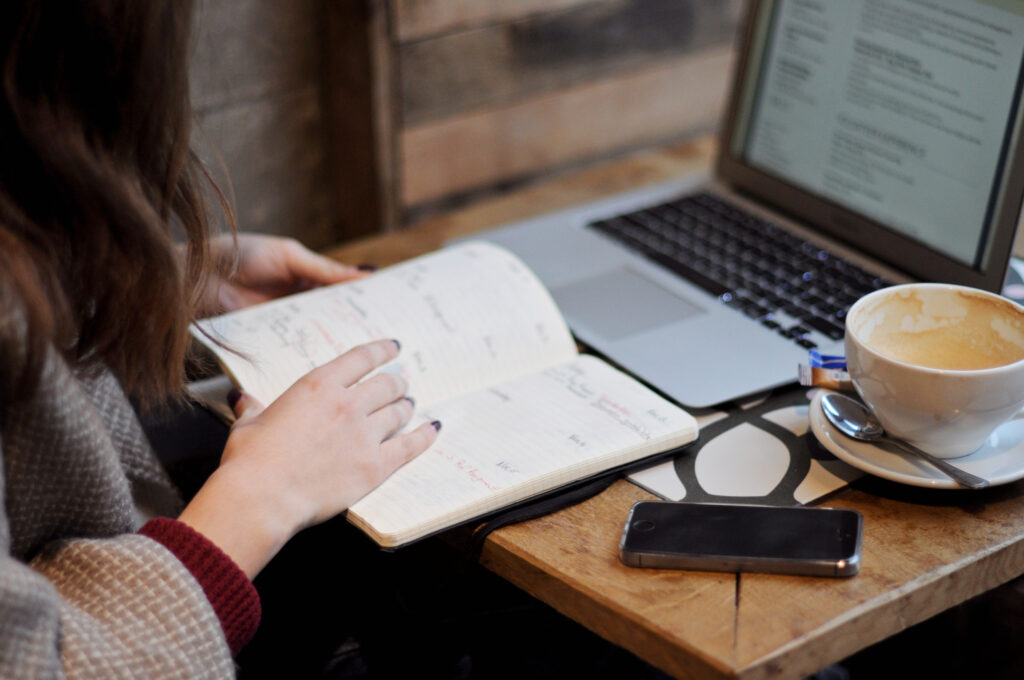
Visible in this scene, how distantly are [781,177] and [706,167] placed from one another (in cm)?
23

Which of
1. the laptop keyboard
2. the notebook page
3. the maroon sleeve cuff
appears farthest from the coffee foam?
the maroon sleeve cuff

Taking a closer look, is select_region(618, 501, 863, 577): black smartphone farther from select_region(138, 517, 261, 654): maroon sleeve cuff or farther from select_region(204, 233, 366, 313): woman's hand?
select_region(204, 233, 366, 313): woman's hand

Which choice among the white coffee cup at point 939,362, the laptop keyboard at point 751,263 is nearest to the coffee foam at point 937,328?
the white coffee cup at point 939,362

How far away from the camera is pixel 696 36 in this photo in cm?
145

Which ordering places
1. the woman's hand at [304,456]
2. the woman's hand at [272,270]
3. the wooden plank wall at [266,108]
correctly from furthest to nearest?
the wooden plank wall at [266,108]
the woman's hand at [272,270]
the woman's hand at [304,456]

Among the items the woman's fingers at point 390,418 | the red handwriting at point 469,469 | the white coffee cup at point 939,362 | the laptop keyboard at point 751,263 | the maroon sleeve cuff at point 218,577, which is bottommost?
the maroon sleeve cuff at point 218,577

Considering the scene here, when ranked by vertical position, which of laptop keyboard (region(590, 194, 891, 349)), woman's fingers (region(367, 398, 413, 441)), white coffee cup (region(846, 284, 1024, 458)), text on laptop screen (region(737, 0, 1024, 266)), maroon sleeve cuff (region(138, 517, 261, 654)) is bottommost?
maroon sleeve cuff (region(138, 517, 261, 654))

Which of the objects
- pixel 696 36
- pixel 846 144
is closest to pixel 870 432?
pixel 846 144

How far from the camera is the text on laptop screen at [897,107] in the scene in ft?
2.71

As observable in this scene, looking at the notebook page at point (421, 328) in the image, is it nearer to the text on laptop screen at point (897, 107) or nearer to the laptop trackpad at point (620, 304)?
the laptop trackpad at point (620, 304)

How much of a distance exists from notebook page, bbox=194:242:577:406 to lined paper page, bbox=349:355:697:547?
24 mm

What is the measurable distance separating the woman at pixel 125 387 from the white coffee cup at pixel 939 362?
1.00 ft

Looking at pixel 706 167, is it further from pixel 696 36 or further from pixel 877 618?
pixel 877 618

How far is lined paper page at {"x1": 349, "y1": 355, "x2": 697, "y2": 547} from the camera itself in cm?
64
